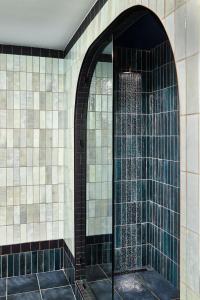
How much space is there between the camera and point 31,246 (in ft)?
10.1

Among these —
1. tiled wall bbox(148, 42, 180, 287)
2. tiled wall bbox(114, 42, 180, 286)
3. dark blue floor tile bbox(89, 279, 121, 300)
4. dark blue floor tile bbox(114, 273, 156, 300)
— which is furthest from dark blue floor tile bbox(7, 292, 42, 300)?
tiled wall bbox(148, 42, 180, 287)

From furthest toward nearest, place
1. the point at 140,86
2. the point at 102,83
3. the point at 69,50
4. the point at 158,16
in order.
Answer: the point at 140,86 → the point at 69,50 → the point at 102,83 → the point at 158,16

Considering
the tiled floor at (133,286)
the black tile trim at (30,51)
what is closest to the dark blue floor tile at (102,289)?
the tiled floor at (133,286)

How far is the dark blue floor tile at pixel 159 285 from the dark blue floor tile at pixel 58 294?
757 mm

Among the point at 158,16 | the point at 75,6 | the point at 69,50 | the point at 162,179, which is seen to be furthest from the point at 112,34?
the point at 162,179

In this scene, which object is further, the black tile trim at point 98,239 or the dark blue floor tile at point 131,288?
the dark blue floor tile at point 131,288

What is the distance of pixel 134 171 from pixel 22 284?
1.57 metres

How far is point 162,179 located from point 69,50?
1.61m

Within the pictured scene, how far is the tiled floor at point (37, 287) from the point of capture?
8.46 feet

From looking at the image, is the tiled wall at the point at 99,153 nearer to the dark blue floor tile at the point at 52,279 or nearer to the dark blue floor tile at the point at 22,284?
the dark blue floor tile at the point at 52,279

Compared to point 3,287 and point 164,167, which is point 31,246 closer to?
point 3,287

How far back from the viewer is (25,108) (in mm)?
3053

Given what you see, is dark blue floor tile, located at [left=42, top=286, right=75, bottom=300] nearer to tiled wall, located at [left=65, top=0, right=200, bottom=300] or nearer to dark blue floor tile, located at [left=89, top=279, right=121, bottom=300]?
dark blue floor tile, located at [left=89, top=279, right=121, bottom=300]

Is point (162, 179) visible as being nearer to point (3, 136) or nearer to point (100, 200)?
point (100, 200)
